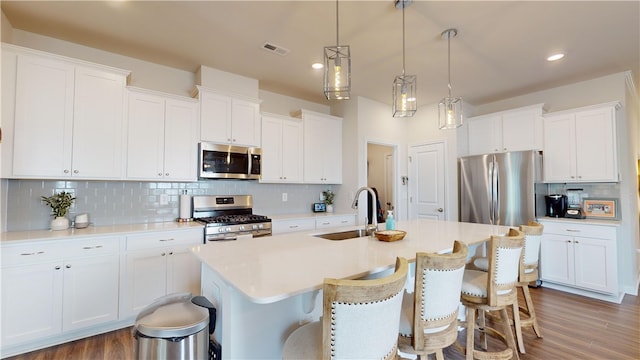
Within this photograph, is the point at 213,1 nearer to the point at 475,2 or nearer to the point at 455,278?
the point at 475,2

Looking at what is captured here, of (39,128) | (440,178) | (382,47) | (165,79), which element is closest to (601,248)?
(440,178)

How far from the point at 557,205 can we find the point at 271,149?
13.3 ft

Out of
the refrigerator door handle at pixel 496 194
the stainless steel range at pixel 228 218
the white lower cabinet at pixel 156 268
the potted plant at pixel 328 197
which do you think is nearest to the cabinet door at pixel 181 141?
the stainless steel range at pixel 228 218

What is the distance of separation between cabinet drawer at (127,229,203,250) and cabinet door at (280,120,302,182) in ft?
5.09

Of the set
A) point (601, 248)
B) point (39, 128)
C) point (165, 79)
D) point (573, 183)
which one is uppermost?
point (165, 79)

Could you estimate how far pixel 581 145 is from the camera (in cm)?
369

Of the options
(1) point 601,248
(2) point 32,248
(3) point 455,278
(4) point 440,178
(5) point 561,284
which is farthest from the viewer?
(4) point 440,178

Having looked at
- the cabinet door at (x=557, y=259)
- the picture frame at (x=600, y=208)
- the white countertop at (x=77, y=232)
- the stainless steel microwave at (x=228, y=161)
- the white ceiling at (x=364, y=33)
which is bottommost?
the cabinet door at (x=557, y=259)

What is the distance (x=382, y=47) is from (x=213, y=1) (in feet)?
5.52

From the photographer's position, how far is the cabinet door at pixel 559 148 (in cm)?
376

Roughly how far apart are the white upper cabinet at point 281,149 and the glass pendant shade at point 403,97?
6.94 feet

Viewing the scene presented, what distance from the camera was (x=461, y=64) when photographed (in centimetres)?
342

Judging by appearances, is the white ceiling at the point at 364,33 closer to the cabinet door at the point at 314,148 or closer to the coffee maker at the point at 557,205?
the cabinet door at the point at 314,148

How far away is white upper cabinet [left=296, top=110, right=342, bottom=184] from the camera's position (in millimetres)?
4402
